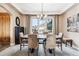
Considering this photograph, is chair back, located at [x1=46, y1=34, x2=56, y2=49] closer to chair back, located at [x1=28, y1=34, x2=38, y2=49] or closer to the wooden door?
chair back, located at [x1=28, y1=34, x2=38, y2=49]

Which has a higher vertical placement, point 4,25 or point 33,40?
point 4,25

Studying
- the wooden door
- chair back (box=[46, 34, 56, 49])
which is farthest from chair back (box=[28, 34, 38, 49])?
the wooden door

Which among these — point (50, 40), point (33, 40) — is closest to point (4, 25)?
point (33, 40)

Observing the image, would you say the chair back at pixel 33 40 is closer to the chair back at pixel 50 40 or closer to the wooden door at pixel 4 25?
the chair back at pixel 50 40

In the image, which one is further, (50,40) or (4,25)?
Result: (4,25)

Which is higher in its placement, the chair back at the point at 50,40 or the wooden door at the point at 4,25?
the wooden door at the point at 4,25

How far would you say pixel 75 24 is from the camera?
6.86 meters

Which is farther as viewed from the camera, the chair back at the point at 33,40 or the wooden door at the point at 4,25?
the wooden door at the point at 4,25

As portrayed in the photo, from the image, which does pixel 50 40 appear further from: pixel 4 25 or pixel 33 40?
pixel 4 25

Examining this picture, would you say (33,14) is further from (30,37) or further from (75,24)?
(30,37)

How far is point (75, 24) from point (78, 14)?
1.96 feet

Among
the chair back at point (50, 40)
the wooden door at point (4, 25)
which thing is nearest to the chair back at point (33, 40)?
the chair back at point (50, 40)

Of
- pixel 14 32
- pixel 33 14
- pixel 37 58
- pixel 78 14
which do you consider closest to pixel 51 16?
pixel 33 14

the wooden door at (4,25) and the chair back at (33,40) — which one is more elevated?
the wooden door at (4,25)
